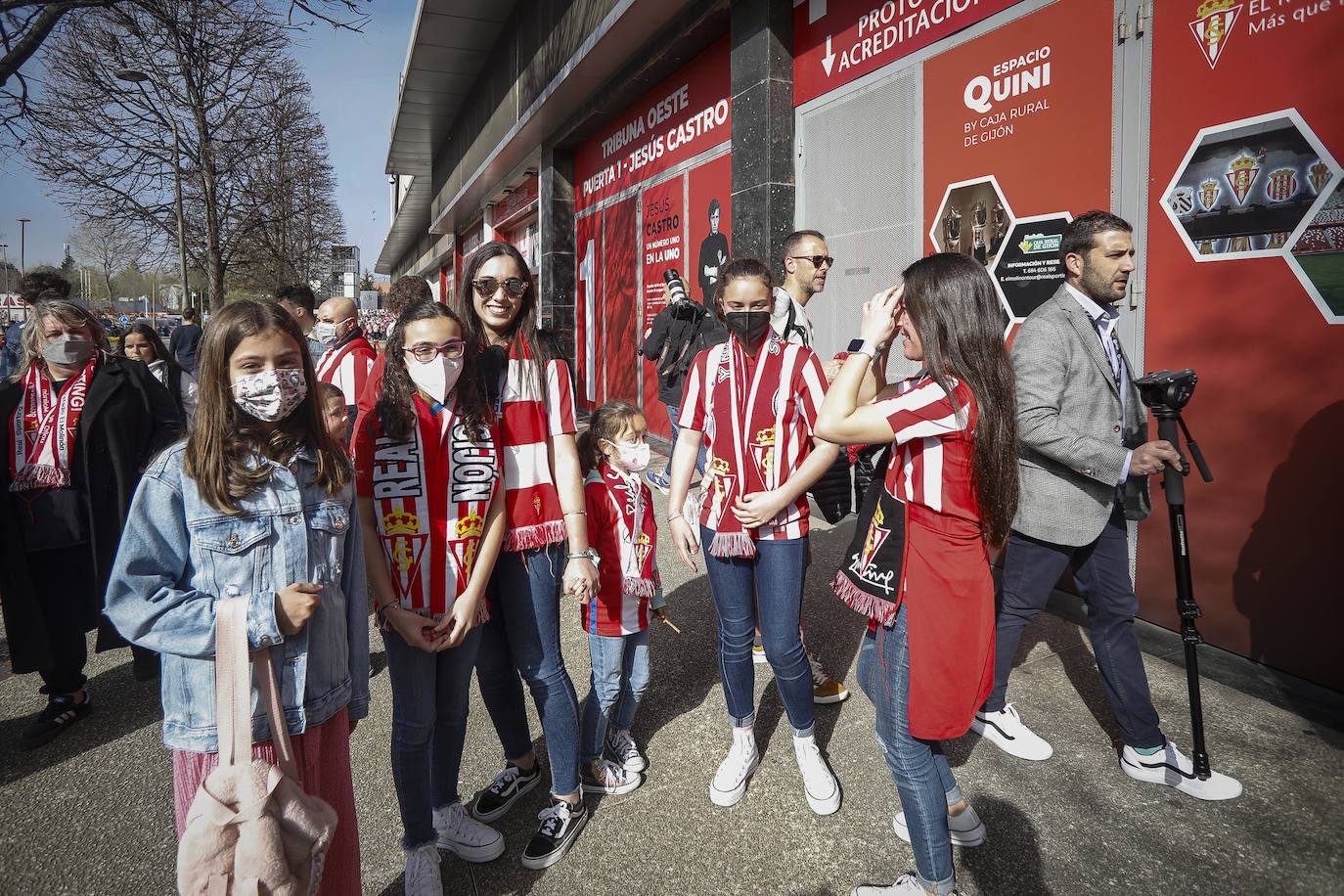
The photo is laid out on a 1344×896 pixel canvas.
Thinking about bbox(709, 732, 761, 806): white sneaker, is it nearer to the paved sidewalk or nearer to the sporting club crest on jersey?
the paved sidewalk

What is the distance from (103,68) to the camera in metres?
Result: 9.19

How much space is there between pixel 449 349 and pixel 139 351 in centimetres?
521

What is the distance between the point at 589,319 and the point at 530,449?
10.0m

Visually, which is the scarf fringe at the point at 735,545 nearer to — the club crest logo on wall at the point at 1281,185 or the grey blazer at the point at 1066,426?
the grey blazer at the point at 1066,426

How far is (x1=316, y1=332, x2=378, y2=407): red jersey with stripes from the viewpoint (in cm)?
436

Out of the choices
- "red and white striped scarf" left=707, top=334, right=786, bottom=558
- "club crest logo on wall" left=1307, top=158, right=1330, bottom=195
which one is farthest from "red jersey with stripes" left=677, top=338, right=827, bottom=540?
"club crest logo on wall" left=1307, top=158, right=1330, bottom=195

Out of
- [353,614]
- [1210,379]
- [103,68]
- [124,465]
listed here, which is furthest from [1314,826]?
[103,68]

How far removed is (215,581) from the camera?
67.6 inches

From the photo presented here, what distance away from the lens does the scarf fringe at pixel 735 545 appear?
2.73 meters

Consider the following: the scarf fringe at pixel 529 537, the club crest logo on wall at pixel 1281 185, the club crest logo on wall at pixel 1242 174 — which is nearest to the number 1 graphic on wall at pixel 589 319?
the club crest logo on wall at pixel 1242 174

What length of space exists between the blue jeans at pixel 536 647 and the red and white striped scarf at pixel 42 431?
8.07 feet

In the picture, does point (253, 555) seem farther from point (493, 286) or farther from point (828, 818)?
point (828, 818)

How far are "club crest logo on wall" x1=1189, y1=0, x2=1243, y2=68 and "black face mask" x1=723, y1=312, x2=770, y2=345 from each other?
278 centimetres

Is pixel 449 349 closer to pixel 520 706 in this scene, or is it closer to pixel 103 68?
pixel 520 706
